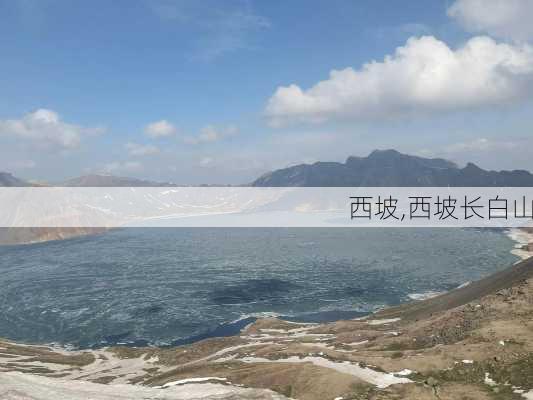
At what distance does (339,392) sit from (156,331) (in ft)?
283

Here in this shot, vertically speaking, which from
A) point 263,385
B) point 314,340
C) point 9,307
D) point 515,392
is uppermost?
point 515,392

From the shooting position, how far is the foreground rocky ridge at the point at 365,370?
4231 cm

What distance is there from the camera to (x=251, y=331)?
10525 cm

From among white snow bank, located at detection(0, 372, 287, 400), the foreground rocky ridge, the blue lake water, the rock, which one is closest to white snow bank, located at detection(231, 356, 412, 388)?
the foreground rocky ridge

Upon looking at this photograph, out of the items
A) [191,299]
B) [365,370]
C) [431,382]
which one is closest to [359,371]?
[365,370]

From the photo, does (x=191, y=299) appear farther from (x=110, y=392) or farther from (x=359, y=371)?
Answer: (x=359, y=371)

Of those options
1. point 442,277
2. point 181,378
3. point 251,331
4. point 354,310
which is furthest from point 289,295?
point 181,378

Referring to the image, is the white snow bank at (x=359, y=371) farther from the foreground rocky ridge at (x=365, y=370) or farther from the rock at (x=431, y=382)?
the rock at (x=431, y=382)

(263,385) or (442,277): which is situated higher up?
(263,385)

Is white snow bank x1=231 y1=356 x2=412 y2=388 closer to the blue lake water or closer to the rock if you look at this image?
the rock

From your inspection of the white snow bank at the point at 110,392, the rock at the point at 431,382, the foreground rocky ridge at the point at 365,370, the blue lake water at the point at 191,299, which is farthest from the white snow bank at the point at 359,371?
the blue lake water at the point at 191,299

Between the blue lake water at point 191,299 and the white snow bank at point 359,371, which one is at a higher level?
the white snow bank at point 359,371

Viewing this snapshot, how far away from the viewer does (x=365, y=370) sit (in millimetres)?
48344

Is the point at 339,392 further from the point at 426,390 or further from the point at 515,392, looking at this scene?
the point at 515,392
